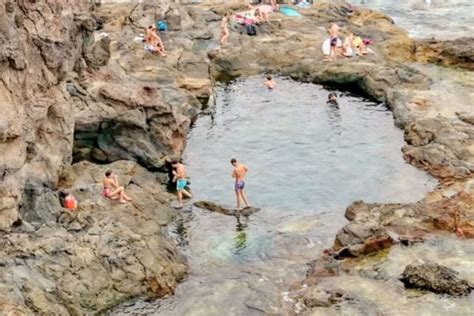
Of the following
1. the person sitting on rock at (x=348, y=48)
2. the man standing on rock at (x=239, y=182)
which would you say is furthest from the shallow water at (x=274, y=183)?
the person sitting on rock at (x=348, y=48)

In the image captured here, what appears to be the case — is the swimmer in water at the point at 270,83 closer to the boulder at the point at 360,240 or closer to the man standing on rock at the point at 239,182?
the man standing on rock at the point at 239,182

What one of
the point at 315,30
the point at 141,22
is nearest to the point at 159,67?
the point at 141,22

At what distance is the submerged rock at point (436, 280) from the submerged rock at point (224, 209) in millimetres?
10453

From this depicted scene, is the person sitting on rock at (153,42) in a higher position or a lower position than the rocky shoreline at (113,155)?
higher

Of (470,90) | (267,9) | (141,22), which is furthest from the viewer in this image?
(267,9)

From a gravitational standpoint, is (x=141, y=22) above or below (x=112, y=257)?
above

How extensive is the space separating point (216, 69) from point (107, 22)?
1104 cm

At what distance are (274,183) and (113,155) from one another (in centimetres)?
892

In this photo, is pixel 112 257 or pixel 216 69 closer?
pixel 112 257

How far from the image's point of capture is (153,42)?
2080 inches

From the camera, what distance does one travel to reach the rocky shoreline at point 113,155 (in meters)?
25.4

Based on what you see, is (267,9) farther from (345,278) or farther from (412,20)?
(345,278)

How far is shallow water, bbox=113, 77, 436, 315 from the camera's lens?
2673 centimetres

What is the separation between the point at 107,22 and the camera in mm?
58781
